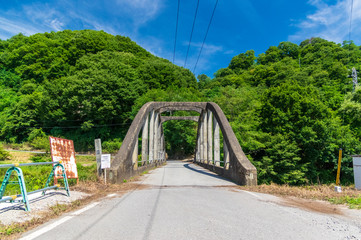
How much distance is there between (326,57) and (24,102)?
5714 centimetres

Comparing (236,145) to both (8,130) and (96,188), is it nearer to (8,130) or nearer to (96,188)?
(96,188)

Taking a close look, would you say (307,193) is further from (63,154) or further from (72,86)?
(72,86)

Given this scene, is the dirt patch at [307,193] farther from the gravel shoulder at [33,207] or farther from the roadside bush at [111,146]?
the roadside bush at [111,146]

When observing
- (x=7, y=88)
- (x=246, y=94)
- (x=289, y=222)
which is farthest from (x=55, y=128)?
(x=289, y=222)

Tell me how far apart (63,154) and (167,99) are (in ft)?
103

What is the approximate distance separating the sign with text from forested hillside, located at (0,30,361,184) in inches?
562

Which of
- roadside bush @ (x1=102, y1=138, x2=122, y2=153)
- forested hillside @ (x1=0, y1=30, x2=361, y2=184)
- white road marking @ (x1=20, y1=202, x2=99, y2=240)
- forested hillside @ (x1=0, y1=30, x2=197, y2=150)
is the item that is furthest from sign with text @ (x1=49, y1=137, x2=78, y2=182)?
forested hillside @ (x1=0, y1=30, x2=197, y2=150)

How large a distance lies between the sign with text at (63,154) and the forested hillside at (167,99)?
14.3 meters

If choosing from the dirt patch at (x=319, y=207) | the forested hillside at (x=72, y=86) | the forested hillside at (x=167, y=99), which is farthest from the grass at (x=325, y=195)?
the forested hillside at (x=72, y=86)

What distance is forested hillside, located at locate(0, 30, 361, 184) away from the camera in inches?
770

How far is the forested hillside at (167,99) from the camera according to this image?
19.6 m

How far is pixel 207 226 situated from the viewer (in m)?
3.26

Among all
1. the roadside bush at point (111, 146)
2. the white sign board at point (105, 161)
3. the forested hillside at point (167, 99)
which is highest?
the forested hillside at point (167, 99)

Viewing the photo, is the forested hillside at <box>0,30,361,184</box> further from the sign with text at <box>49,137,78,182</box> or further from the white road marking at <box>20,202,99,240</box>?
the white road marking at <box>20,202,99,240</box>
